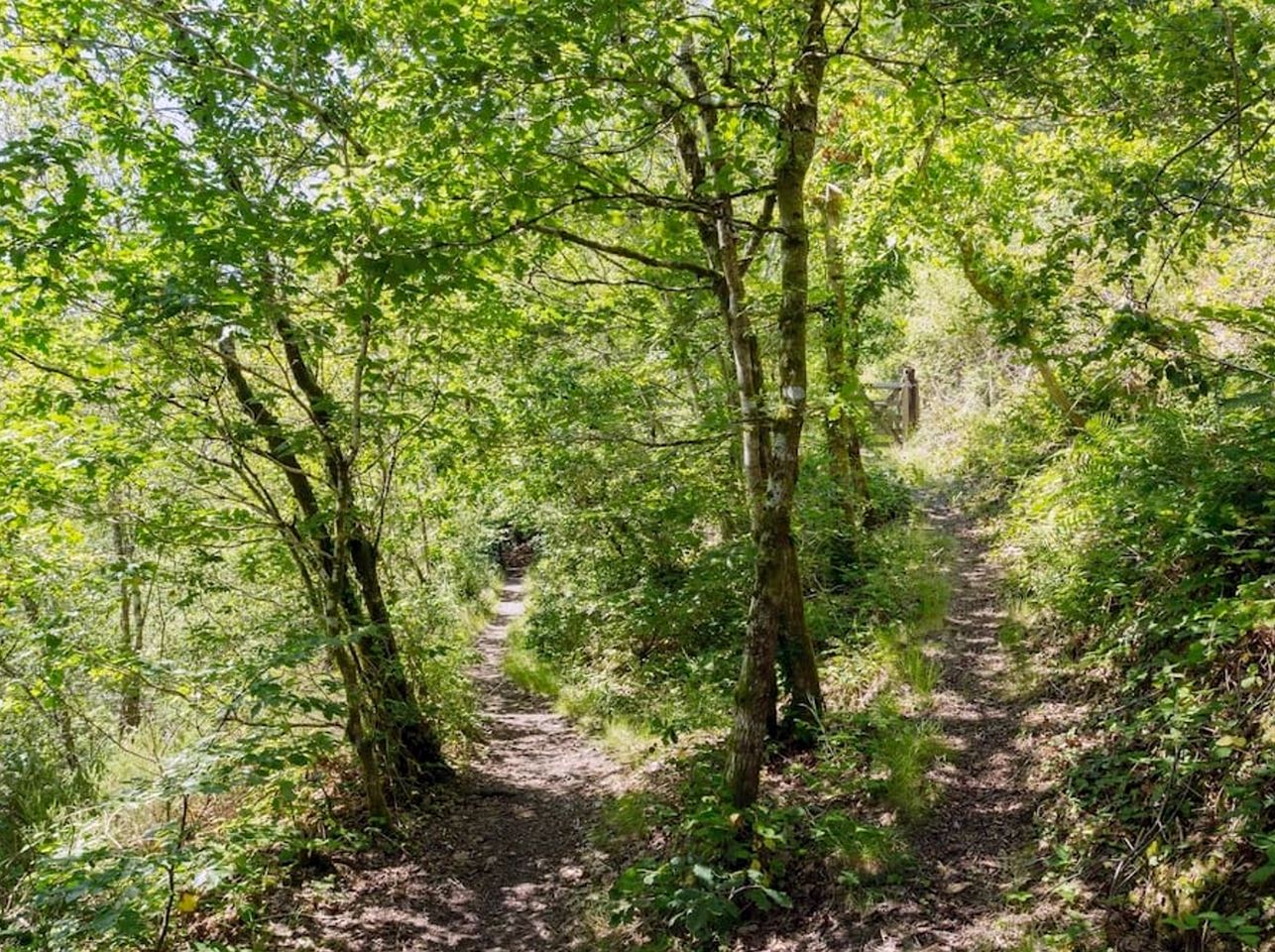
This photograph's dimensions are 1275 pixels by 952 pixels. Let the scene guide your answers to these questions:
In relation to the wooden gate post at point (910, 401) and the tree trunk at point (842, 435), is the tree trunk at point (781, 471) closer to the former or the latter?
the tree trunk at point (842, 435)

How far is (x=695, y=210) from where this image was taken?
16.5 ft

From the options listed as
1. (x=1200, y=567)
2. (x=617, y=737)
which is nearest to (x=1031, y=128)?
(x=1200, y=567)

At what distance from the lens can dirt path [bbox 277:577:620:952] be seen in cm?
516

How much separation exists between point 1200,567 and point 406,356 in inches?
232

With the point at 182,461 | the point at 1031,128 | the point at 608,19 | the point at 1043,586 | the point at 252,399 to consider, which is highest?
the point at 1031,128

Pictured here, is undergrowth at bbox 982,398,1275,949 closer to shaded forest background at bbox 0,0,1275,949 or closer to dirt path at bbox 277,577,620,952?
shaded forest background at bbox 0,0,1275,949

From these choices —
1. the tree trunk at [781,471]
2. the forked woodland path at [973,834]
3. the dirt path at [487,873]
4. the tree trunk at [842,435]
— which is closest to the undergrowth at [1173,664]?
the forked woodland path at [973,834]

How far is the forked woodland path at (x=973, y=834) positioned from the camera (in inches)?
152

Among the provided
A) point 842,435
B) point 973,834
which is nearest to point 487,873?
point 973,834

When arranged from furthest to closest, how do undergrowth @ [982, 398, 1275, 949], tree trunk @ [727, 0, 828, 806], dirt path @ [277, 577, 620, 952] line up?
dirt path @ [277, 577, 620, 952] < tree trunk @ [727, 0, 828, 806] < undergrowth @ [982, 398, 1275, 949]

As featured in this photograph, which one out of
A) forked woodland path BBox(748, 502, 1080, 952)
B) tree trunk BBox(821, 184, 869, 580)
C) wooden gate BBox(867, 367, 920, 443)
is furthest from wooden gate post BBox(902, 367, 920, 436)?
forked woodland path BBox(748, 502, 1080, 952)

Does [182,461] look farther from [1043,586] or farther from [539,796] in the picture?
[1043,586]

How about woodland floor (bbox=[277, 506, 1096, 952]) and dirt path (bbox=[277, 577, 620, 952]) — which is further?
dirt path (bbox=[277, 577, 620, 952])

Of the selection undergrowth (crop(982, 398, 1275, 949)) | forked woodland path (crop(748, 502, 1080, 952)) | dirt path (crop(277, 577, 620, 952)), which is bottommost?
dirt path (crop(277, 577, 620, 952))
